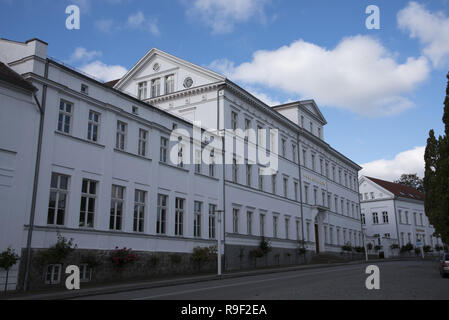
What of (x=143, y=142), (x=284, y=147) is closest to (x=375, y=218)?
(x=284, y=147)

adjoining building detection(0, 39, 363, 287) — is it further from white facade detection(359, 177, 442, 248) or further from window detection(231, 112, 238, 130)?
white facade detection(359, 177, 442, 248)

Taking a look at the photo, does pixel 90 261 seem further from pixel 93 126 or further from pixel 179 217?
pixel 179 217

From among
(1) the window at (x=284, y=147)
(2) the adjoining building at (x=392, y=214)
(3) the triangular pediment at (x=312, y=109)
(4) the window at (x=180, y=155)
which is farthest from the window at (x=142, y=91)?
(2) the adjoining building at (x=392, y=214)

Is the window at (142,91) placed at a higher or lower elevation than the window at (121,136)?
higher

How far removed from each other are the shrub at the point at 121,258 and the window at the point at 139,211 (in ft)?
5.66

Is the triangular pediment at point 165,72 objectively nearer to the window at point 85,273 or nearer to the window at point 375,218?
the window at point 85,273

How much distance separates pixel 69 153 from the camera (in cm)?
2008

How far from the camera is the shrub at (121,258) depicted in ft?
69.2

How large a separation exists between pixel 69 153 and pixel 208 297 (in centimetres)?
1036

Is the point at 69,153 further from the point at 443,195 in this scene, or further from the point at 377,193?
the point at 377,193

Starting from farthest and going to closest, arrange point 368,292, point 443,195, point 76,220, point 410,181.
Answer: point 410,181 → point 443,195 → point 76,220 → point 368,292

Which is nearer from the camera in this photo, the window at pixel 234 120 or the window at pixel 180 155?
the window at pixel 180 155

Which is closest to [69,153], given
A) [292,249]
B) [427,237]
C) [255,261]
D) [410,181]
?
[255,261]

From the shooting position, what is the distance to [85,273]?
20016 millimetres
